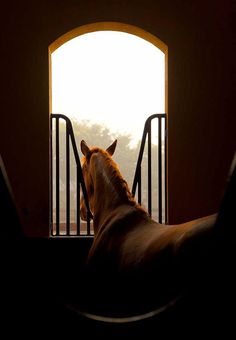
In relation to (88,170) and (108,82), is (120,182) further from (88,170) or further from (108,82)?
(108,82)

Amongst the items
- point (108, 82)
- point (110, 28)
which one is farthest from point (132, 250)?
point (108, 82)

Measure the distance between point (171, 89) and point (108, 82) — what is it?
19871 millimetres

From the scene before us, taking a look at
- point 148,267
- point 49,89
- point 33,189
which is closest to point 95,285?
point 148,267

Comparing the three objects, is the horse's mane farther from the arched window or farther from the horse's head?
the arched window

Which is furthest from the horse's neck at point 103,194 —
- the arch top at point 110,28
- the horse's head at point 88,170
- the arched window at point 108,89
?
the arched window at point 108,89

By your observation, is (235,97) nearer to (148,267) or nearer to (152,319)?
(148,267)

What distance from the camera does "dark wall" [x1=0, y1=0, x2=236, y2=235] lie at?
157 inches

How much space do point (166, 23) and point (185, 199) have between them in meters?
1.64

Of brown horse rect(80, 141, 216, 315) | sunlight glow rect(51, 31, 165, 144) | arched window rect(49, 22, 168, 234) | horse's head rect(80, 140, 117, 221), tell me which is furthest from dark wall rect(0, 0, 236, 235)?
sunlight glow rect(51, 31, 165, 144)

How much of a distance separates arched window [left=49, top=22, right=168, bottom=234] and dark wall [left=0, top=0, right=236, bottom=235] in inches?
682

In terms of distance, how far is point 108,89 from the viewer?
23609 mm

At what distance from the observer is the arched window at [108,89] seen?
22220mm

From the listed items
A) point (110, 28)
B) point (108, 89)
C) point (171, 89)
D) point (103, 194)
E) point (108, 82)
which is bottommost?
point (103, 194)

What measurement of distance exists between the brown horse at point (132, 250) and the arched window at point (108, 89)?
18.3 m
